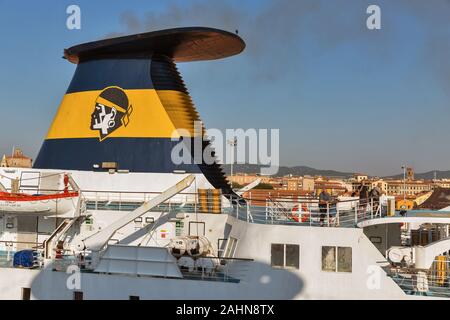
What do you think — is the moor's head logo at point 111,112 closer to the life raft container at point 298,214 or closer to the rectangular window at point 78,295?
the rectangular window at point 78,295

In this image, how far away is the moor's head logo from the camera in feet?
52.3

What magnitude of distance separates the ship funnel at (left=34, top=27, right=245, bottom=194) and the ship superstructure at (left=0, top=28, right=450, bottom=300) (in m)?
0.04

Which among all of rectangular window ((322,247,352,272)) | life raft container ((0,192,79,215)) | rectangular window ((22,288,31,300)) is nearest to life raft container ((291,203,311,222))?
rectangular window ((322,247,352,272))

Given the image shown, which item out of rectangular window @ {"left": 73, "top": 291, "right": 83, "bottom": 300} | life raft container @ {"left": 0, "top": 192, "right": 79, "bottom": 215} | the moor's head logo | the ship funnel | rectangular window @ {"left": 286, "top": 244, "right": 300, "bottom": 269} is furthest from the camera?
the moor's head logo

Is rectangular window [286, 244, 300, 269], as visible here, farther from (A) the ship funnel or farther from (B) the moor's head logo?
(B) the moor's head logo

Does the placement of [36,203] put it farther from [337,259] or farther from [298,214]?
[337,259]

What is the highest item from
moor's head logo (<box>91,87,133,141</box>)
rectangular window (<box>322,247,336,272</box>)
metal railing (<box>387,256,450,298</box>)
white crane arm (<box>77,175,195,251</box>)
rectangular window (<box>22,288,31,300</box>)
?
moor's head logo (<box>91,87,133,141</box>)

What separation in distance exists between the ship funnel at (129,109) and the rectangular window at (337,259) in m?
4.71

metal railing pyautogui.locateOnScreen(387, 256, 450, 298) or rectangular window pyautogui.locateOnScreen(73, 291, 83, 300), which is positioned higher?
metal railing pyautogui.locateOnScreen(387, 256, 450, 298)

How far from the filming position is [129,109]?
52.4ft

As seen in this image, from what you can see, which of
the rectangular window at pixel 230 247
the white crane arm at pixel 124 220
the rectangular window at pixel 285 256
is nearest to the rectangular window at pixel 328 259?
the rectangular window at pixel 285 256

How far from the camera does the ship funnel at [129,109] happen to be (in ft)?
51.8

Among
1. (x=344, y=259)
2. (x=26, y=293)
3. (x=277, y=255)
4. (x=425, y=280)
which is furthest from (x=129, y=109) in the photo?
(x=425, y=280)
